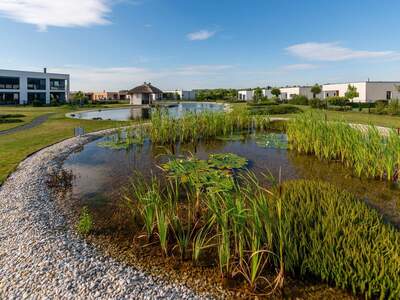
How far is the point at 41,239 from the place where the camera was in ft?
11.1

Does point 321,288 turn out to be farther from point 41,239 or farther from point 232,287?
point 41,239

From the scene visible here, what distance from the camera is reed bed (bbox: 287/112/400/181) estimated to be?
535cm

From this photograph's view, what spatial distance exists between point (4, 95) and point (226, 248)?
1783 inches

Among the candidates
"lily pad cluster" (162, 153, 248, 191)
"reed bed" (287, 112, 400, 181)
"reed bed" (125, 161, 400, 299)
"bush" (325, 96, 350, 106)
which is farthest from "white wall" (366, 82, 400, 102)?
"reed bed" (125, 161, 400, 299)

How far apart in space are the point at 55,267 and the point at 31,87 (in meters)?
44.9

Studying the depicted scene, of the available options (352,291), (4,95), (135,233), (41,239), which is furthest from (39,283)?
(4,95)

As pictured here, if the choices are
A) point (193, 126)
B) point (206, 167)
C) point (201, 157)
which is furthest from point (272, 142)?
point (206, 167)

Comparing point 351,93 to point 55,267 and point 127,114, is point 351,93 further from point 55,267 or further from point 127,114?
point 55,267

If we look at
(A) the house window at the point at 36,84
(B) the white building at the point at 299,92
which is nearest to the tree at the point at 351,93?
(B) the white building at the point at 299,92

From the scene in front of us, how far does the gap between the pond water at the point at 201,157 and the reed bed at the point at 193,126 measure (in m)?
0.61

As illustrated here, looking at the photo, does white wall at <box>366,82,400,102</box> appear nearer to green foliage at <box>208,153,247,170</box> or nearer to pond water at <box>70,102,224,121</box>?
pond water at <box>70,102,224,121</box>

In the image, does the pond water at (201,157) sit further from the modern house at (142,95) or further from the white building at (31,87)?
the white building at (31,87)

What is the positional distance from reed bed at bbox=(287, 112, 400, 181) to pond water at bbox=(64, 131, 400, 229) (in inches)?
10.1

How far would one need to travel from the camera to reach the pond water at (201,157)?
4749mm
